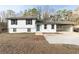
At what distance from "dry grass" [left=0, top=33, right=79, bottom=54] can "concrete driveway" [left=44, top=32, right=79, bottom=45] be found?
0.20ft

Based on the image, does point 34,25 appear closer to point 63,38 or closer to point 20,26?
point 20,26

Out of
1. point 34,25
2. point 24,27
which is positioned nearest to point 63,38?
point 34,25

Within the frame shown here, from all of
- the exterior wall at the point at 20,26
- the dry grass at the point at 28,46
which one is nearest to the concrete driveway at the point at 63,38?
the dry grass at the point at 28,46

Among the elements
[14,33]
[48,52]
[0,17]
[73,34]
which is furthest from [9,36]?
[73,34]

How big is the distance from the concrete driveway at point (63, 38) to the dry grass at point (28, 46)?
6 centimetres

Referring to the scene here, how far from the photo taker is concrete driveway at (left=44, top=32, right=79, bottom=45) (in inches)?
146

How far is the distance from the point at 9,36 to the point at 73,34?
106cm

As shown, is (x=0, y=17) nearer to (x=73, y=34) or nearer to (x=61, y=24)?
(x=61, y=24)

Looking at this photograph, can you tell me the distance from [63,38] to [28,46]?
60 cm

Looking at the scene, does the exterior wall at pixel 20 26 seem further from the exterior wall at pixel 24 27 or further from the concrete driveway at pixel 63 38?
the concrete driveway at pixel 63 38

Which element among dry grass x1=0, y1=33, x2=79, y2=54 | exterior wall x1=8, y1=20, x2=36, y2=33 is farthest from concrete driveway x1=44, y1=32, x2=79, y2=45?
exterior wall x1=8, y1=20, x2=36, y2=33

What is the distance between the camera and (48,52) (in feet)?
12.0

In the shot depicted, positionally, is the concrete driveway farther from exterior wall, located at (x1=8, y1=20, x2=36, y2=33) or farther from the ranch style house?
exterior wall, located at (x1=8, y1=20, x2=36, y2=33)
